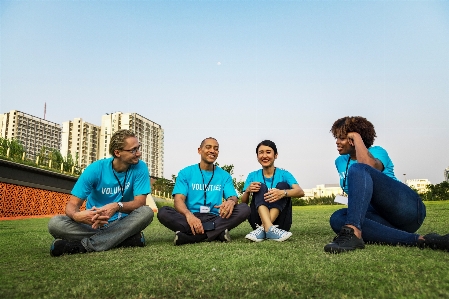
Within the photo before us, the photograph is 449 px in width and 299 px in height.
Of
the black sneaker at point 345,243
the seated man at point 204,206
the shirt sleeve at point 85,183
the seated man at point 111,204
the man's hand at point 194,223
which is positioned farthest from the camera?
the seated man at point 204,206

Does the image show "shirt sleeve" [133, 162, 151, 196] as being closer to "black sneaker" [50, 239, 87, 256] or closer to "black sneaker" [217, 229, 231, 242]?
"black sneaker" [50, 239, 87, 256]

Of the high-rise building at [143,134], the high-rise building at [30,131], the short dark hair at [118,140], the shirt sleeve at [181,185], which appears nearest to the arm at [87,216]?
the short dark hair at [118,140]

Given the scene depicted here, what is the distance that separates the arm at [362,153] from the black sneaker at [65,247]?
2.71 metres

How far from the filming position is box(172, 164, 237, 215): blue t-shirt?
14.5 ft

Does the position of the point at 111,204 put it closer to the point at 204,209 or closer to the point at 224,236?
the point at 204,209

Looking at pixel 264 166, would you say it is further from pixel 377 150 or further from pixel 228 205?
pixel 377 150

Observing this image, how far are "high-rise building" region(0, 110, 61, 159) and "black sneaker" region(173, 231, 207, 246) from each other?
173ft

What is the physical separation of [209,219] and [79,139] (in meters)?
65.4

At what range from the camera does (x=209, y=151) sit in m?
4.43

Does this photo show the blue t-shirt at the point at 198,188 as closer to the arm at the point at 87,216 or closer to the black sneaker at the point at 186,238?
the black sneaker at the point at 186,238

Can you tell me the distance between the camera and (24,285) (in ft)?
6.83

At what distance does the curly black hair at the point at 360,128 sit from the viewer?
10.6 feet

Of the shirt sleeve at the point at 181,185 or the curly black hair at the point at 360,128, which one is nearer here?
the curly black hair at the point at 360,128

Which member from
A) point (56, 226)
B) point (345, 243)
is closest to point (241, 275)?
point (345, 243)
